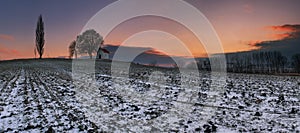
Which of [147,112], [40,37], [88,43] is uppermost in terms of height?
[40,37]

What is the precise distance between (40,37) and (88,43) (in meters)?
17.4

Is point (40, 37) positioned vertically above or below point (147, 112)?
above

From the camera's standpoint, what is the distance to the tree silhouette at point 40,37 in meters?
67.1

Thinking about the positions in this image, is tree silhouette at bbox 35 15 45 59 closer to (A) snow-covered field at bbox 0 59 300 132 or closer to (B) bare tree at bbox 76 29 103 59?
(B) bare tree at bbox 76 29 103 59

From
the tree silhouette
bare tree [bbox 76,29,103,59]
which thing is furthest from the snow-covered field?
the tree silhouette

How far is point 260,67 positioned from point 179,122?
123519 millimetres

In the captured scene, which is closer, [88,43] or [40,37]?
[40,37]

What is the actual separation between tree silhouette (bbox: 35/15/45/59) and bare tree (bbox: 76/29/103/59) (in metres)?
12.1

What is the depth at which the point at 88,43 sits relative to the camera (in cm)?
6912

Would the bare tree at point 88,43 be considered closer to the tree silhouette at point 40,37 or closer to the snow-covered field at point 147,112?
the tree silhouette at point 40,37

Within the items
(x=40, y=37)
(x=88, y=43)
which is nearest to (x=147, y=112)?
(x=88, y=43)

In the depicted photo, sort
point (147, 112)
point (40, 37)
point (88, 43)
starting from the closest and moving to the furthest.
→ point (147, 112) → point (40, 37) → point (88, 43)

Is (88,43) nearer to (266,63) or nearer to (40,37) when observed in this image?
(40,37)

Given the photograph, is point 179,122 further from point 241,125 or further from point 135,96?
point 135,96
